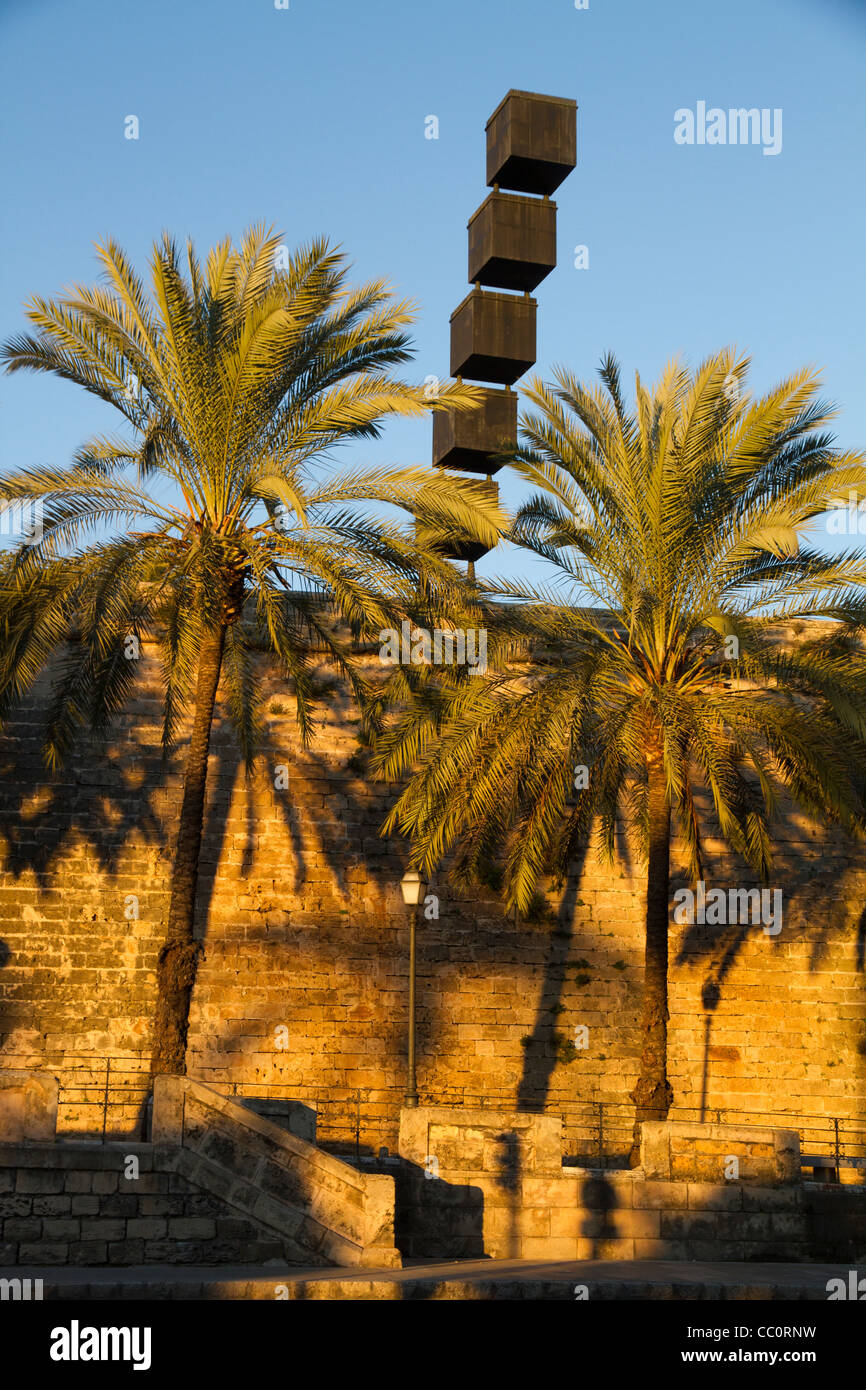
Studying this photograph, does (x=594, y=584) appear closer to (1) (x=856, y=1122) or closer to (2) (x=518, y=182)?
(1) (x=856, y=1122)

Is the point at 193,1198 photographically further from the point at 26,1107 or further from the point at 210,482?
the point at 210,482

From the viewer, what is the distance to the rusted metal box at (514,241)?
89.6 feet

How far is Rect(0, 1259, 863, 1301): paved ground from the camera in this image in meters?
10.9

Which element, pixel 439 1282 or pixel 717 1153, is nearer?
pixel 439 1282

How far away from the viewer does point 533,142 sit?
26906mm

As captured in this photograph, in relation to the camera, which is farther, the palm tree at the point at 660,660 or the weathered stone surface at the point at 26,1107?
the palm tree at the point at 660,660

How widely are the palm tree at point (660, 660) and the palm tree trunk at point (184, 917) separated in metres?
2.25

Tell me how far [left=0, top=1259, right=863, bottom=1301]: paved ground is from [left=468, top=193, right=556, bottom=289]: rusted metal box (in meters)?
19.3

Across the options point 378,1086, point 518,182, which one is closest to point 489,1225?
point 378,1086

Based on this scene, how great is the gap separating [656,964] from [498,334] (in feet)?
49.5

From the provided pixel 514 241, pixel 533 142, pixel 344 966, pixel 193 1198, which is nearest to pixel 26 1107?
pixel 193 1198

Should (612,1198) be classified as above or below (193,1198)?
below

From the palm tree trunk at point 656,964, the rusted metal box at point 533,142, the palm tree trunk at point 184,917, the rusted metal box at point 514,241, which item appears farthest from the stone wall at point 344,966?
the rusted metal box at point 533,142

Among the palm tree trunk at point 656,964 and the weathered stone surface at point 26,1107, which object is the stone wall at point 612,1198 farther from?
the weathered stone surface at point 26,1107
